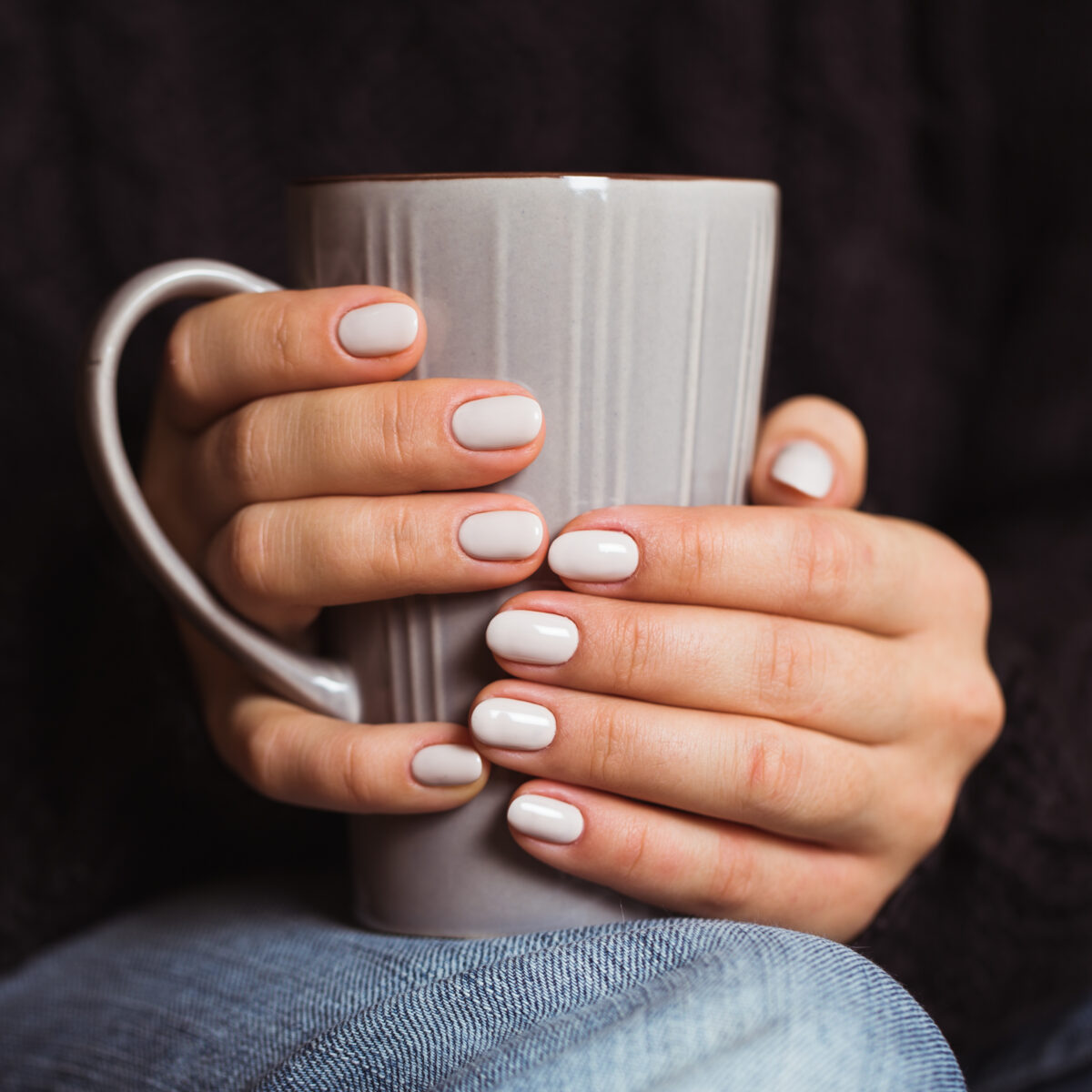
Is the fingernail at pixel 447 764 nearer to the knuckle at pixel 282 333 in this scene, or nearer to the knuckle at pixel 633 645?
the knuckle at pixel 633 645

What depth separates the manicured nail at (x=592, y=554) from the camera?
1.64 ft

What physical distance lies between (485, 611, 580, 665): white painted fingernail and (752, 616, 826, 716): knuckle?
0.35ft

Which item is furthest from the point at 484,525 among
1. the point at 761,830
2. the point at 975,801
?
the point at 975,801

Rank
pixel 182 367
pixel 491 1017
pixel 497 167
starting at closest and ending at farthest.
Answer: pixel 491 1017 → pixel 182 367 → pixel 497 167

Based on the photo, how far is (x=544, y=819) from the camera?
1.69 ft

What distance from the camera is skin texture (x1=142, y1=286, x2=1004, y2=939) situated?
51 cm

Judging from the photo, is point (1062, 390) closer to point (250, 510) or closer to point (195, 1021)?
point (250, 510)

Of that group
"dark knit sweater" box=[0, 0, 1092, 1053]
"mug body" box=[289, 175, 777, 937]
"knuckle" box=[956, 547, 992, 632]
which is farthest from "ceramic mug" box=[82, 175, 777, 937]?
"dark knit sweater" box=[0, 0, 1092, 1053]

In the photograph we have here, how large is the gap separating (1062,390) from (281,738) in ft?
2.84

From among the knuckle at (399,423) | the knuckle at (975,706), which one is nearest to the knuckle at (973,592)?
the knuckle at (975,706)

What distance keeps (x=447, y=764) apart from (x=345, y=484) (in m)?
0.15

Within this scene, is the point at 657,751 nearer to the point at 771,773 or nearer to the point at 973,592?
the point at 771,773

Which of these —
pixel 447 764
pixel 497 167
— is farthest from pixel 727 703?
pixel 497 167

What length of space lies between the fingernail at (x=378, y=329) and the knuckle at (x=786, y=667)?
0.79 feet
